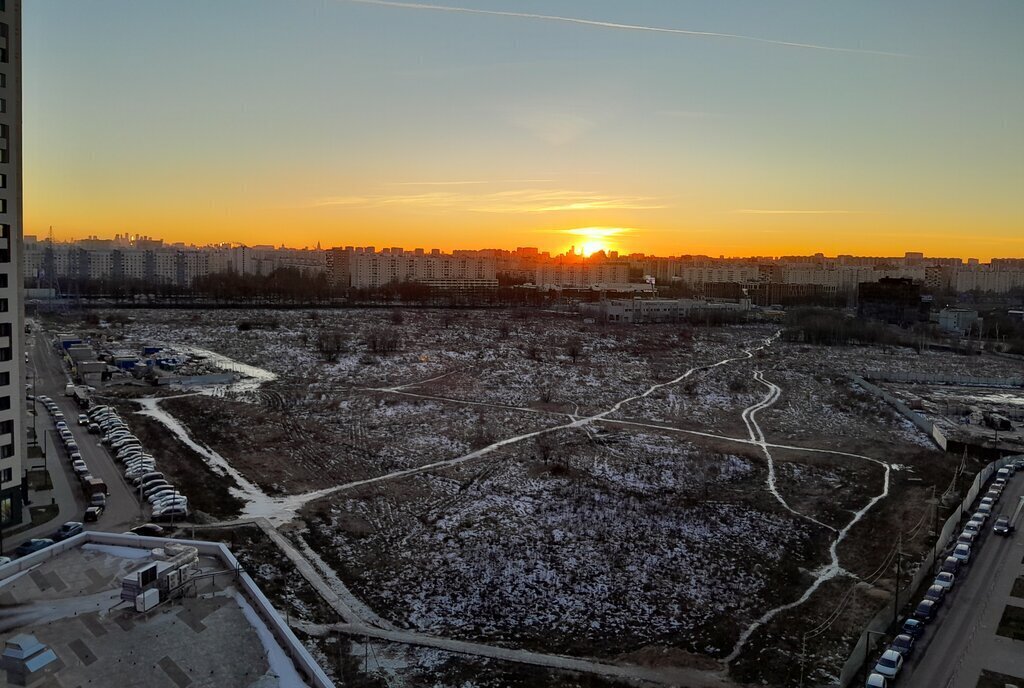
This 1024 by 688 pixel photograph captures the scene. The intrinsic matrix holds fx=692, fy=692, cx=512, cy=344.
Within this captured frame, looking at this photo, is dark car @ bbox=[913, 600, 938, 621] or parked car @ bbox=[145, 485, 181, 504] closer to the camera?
dark car @ bbox=[913, 600, 938, 621]

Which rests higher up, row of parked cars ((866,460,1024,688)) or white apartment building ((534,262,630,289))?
white apartment building ((534,262,630,289))

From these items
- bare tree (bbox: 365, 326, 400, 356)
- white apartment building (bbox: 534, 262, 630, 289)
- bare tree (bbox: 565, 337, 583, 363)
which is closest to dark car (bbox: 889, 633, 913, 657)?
Answer: bare tree (bbox: 565, 337, 583, 363)

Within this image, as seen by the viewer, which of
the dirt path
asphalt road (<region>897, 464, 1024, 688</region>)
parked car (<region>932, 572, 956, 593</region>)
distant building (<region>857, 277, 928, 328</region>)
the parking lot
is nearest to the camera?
asphalt road (<region>897, 464, 1024, 688</region>)

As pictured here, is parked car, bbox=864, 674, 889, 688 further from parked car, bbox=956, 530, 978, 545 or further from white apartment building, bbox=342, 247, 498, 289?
white apartment building, bbox=342, 247, 498, 289

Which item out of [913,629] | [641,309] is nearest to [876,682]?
[913,629]

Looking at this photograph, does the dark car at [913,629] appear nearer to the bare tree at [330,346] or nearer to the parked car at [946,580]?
the parked car at [946,580]

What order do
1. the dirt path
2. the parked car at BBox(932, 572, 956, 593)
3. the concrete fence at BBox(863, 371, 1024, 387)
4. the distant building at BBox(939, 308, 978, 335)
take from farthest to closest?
the distant building at BBox(939, 308, 978, 335) → the concrete fence at BBox(863, 371, 1024, 387) → the parked car at BBox(932, 572, 956, 593) → the dirt path

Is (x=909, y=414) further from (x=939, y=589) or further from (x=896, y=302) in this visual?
(x=896, y=302)

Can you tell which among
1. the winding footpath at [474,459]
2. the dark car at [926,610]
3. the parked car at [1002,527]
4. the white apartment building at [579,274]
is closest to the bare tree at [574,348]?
the winding footpath at [474,459]

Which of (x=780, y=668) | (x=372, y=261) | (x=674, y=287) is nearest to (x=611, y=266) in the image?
(x=674, y=287)
